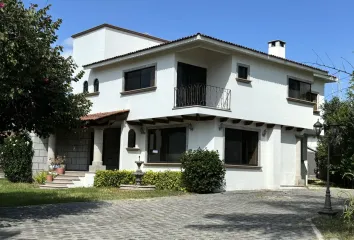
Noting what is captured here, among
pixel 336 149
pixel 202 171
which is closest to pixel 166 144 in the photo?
pixel 202 171

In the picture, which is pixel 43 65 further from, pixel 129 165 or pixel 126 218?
pixel 129 165

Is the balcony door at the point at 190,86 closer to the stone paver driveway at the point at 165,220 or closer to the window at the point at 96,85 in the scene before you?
the stone paver driveway at the point at 165,220

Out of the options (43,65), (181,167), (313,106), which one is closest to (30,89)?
(43,65)

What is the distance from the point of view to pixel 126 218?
35.4 ft

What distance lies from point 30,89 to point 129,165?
449 inches

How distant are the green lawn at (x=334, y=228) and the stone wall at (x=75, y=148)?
15.5 meters

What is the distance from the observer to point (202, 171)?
694 inches

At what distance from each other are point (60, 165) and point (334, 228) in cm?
1621

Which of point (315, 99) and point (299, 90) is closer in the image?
point (299, 90)

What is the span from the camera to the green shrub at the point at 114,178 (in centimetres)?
1989

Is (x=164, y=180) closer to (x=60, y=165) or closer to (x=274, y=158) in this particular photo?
(x=274, y=158)

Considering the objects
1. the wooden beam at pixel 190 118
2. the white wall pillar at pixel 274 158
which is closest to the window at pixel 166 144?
the wooden beam at pixel 190 118

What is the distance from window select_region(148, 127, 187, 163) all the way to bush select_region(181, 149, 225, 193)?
5.68 feet

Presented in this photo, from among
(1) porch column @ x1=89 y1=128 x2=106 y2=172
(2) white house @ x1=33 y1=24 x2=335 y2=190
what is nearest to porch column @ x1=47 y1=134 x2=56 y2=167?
(2) white house @ x1=33 y1=24 x2=335 y2=190
